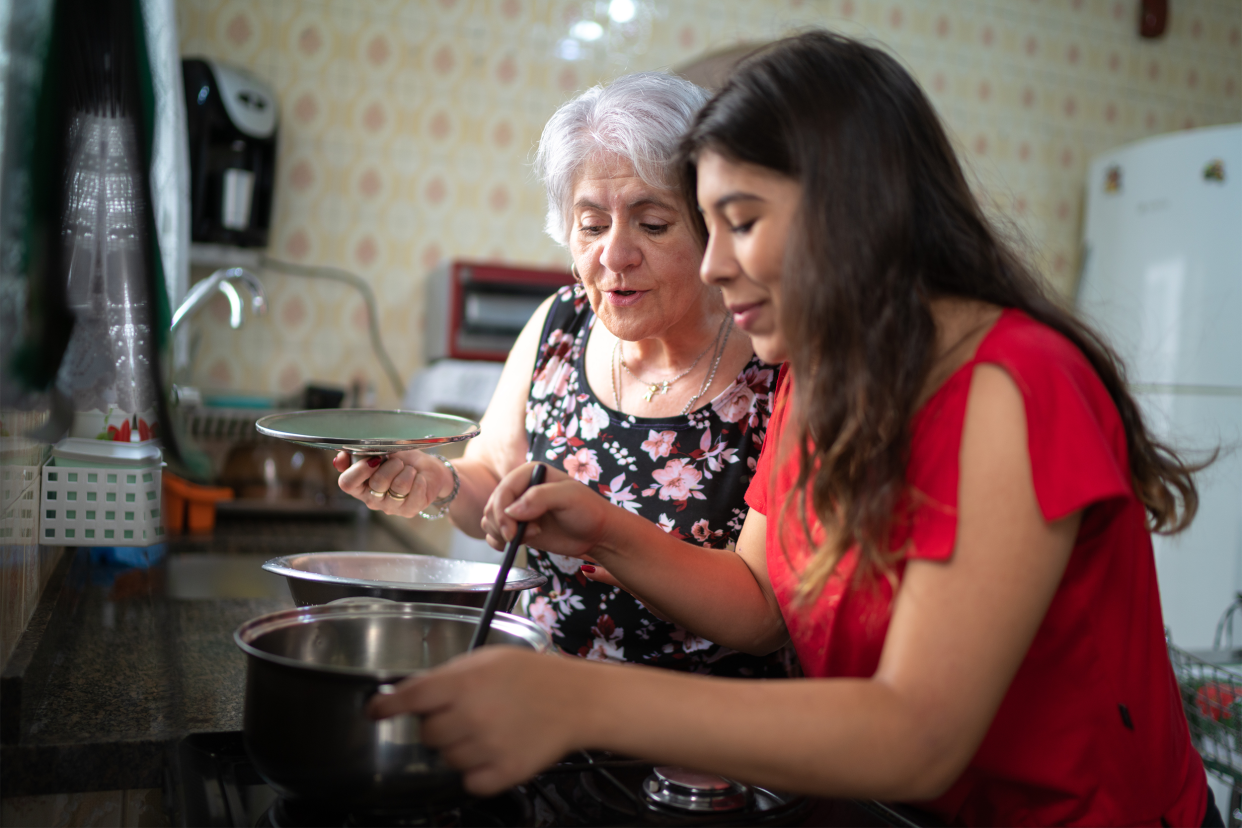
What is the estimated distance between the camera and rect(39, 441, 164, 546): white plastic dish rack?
40.7 inches

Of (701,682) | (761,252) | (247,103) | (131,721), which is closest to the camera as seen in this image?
(701,682)

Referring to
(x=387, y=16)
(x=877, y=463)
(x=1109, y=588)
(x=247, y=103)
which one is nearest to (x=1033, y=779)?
(x=1109, y=588)

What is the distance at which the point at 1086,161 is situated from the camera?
3.82 m

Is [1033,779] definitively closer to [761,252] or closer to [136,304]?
[761,252]

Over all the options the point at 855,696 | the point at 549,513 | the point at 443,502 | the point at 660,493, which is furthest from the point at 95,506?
the point at 855,696

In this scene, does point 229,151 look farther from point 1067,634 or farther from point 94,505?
point 1067,634

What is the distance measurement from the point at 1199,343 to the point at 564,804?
123 inches

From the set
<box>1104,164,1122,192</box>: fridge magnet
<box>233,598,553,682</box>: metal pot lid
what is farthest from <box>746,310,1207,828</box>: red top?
<box>1104,164,1122,192</box>: fridge magnet

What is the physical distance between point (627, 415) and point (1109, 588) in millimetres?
659

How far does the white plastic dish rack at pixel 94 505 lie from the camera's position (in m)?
1.03

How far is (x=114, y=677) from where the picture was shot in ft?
3.38

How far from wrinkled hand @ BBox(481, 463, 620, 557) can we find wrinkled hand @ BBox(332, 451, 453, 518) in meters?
0.28

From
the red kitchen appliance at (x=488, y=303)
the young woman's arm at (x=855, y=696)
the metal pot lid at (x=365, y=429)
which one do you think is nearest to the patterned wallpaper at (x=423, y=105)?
the red kitchen appliance at (x=488, y=303)

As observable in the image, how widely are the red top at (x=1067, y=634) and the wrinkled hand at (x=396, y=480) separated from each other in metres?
0.54
